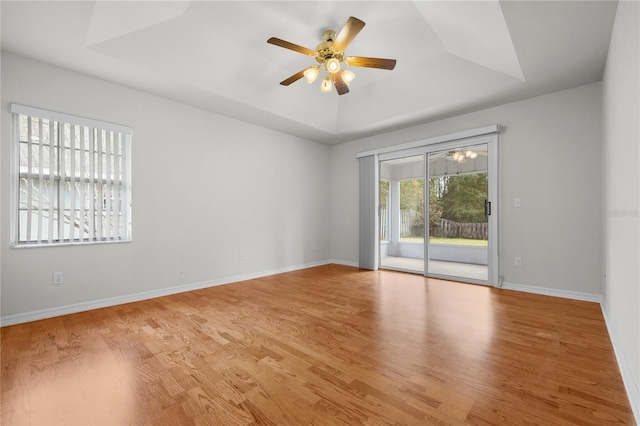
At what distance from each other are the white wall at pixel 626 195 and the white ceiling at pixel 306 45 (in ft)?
1.94

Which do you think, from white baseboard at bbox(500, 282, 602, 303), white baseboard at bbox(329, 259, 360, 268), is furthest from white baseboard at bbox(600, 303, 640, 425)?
white baseboard at bbox(329, 259, 360, 268)

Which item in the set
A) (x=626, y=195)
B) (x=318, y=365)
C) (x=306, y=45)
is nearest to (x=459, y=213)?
(x=626, y=195)

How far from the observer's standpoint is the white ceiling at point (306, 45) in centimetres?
247

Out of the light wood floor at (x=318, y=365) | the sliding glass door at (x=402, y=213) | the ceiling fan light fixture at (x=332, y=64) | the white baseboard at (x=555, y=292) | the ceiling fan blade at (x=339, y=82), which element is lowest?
the light wood floor at (x=318, y=365)

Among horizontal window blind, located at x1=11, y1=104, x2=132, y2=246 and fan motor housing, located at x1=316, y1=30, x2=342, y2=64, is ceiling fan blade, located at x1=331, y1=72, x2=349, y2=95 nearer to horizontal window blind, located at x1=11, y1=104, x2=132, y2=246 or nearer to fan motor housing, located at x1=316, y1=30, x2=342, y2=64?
fan motor housing, located at x1=316, y1=30, x2=342, y2=64

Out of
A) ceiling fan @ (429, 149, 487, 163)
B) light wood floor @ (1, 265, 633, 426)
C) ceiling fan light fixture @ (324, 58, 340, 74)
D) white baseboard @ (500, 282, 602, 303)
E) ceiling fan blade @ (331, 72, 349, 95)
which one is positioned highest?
ceiling fan light fixture @ (324, 58, 340, 74)

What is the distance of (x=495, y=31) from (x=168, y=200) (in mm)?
4231

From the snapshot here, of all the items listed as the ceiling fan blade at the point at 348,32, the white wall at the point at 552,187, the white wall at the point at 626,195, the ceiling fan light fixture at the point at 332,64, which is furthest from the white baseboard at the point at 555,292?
the ceiling fan blade at the point at 348,32

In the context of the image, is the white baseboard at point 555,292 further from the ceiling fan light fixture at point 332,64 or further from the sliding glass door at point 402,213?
the ceiling fan light fixture at point 332,64

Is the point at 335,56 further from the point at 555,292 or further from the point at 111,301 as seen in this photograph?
the point at 555,292

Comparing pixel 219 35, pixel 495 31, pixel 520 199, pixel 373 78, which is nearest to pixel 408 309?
pixel 520 199

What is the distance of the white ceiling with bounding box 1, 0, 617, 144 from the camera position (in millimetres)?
2467

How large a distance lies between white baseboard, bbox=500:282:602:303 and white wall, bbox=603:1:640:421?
127 cm

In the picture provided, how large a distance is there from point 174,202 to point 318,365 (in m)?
3.08
